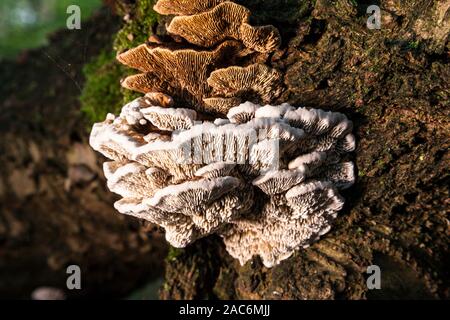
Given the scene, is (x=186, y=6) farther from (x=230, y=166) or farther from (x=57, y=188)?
(x=57, y=188)

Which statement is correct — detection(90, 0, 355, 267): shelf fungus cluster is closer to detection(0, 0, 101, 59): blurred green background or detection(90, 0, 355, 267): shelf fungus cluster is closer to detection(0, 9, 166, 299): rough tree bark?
detection(0, 9, 166, 299): rough tree bark

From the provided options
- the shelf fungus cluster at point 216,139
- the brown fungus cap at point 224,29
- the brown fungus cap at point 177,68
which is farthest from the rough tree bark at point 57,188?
the brown fungus cap at point 224,29

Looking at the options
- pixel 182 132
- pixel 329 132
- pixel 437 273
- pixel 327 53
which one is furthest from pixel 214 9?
pixel 437 273

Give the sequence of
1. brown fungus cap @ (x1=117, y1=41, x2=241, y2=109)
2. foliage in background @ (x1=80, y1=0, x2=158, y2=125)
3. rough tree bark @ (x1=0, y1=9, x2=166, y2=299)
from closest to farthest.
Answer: brown fungus cap @ (x1=117, y1=41, x2=241, y2=109) → foliage in background @ (x1=80, y1=0, x2=158, y2=125) → rough tree bark @ (x1=0, y1=9, x2=166, y2=299)

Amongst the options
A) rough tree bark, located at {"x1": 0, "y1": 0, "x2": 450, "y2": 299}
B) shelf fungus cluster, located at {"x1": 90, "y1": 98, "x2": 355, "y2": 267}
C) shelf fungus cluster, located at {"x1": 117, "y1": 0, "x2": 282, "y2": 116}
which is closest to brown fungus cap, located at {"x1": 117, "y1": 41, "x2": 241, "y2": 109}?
shelf fungus cluster, located at {"x1": 117, "y1": 0, "x2": 282, "y2": 116}

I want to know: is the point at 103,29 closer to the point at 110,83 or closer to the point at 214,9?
the point at 110,83

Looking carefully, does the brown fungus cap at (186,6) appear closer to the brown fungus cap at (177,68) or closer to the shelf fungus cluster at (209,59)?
the shelf fungus cluster at (209,59)

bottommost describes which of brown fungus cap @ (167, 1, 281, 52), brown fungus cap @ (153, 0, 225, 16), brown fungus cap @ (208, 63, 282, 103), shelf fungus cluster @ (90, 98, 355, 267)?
shelf fungus cluster @ (90, 98, 355, 267)

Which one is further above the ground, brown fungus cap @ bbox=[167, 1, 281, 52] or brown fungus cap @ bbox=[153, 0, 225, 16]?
brown fungus cap @ bbox=[153, 0, 225, 16]
